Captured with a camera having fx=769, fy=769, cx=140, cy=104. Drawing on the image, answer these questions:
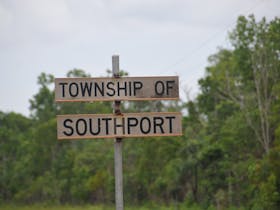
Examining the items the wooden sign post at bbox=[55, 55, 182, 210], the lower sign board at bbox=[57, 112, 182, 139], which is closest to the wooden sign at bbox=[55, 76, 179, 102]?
the wooden sign post at bbox=[55, 55, 182, 210]

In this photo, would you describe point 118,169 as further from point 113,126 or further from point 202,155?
point 202,155

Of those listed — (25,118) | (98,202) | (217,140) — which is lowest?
(98,202)

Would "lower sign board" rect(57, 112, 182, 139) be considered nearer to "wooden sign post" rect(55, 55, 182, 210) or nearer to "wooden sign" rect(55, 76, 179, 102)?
"wooden sign post" rect(55, 55, 182, 210)

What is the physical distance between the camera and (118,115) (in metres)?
9.82

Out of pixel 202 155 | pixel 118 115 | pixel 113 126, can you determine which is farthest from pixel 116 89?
pixel 202 155

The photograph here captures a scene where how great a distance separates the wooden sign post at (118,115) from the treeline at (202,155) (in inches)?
851

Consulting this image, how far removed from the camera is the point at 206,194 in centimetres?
4291

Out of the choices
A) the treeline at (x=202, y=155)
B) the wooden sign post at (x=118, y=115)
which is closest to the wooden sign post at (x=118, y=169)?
the wooden sign post at (x=118, y=115)

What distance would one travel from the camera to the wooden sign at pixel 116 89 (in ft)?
32.5

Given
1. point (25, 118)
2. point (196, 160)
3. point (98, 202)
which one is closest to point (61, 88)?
point (196, 160)

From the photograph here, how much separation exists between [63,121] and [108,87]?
28.9 inches

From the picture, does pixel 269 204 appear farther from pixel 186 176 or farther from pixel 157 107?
pixel 157 107

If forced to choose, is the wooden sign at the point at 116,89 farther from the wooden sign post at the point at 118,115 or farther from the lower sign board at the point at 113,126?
the lower sign board at the point at 113,126

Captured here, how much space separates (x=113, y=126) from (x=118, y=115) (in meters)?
0.16
